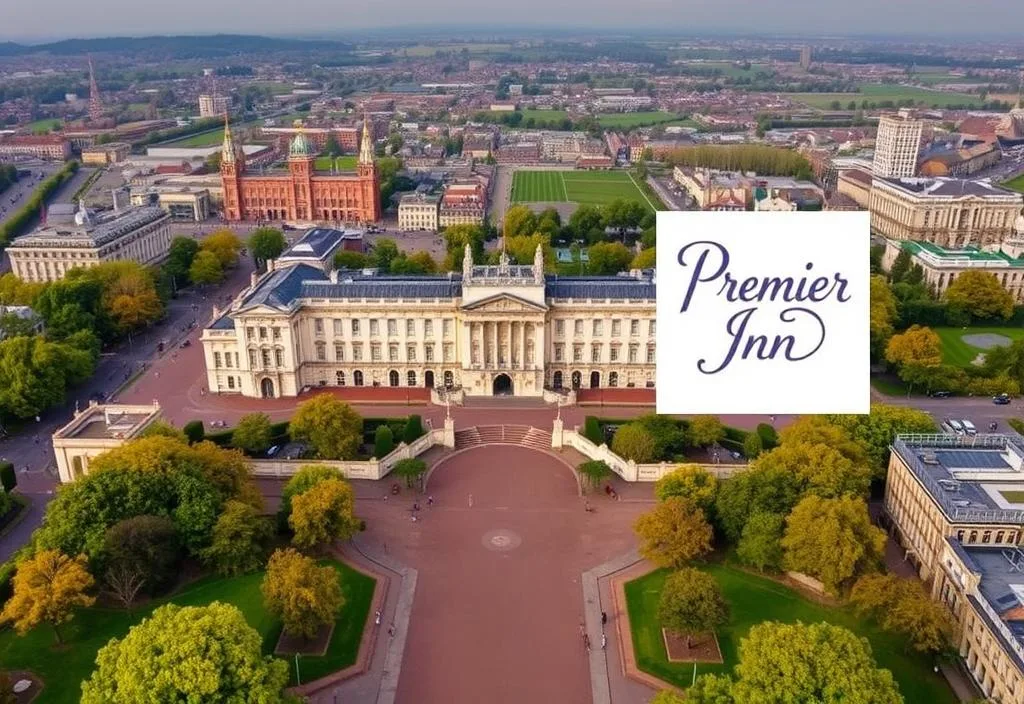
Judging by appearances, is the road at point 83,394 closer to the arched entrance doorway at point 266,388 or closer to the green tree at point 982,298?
the arched entrance doorway at point 266,388

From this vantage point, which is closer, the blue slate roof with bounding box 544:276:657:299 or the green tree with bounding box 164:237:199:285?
the blue slate roof with bounding box 544:276:657:299

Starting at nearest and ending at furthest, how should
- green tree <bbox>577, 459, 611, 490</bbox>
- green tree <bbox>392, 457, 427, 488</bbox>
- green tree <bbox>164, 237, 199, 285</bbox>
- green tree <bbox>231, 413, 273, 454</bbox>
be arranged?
1. green tree <bbox>577, 459, 611, 490</bbox>
2. green tree <bbox>392, 457, 427, 488</bbox>
3. green tree <bbox>231, 413, 273, 454</bbox>
4. green tree <bbox>164, 237, 199, 285</bbox>

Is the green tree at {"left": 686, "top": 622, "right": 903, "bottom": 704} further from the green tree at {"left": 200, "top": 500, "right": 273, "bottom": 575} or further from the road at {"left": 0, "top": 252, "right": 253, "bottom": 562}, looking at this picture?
the road at {"left": 0, "top": 252, "right": 253, "bottom": 562}

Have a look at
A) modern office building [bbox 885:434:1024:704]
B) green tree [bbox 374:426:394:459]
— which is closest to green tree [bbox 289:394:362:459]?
green tree [bbox 374:426:394:459]

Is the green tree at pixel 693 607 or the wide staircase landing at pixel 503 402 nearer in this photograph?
the green tree at pixel 693 607

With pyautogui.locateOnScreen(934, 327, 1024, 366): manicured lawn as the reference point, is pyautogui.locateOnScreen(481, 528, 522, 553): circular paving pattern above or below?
below

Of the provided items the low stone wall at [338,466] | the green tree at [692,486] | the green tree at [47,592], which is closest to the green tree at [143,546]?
the green tree at [47,592]
